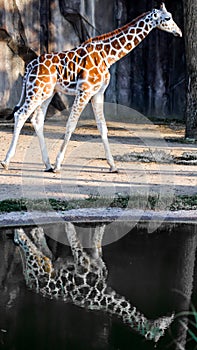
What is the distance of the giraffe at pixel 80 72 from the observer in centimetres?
746

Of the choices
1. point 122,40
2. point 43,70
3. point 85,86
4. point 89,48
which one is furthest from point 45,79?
point 122,40

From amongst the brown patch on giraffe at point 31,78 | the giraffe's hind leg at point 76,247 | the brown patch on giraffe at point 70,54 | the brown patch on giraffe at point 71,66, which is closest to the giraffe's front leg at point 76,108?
the brown patch on giraffe at point 71,66

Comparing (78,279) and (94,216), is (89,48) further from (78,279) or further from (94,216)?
(78,279)

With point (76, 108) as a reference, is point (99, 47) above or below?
above

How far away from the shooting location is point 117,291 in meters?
4.45

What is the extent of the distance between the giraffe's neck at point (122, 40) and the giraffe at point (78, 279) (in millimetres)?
2507

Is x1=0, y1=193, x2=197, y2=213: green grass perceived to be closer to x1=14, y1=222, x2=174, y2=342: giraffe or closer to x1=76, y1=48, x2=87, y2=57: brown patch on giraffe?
x1=14, y1=222, x2=174, y2=342: giraffe

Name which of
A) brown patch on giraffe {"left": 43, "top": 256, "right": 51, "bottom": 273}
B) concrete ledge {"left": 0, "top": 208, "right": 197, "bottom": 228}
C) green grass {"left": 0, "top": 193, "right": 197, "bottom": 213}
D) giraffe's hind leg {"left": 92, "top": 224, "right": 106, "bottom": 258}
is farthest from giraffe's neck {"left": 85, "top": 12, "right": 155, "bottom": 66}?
brown patch on giraffe {"left": 43, "top": 256, "right": 51, "bottom": 273}

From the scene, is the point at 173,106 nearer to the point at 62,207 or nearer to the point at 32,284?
the point at 62,207

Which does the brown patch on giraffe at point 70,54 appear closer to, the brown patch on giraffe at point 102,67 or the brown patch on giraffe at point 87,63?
the brown patch on giraffe at point 87,63

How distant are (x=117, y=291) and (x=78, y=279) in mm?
363

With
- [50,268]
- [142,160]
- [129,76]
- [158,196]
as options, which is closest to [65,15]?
[129,76]

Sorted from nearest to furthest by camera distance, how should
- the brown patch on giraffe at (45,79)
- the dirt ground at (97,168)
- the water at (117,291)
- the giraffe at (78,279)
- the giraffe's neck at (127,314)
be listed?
the water at (117,291) → the giraffe's neck at (127,314) → the giraffe at (78,279) → the dirt ground at (97,168) → the brown patch on giraffe at (45,79)

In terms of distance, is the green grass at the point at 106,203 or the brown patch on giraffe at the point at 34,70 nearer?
the green grass at the point at 106,203
